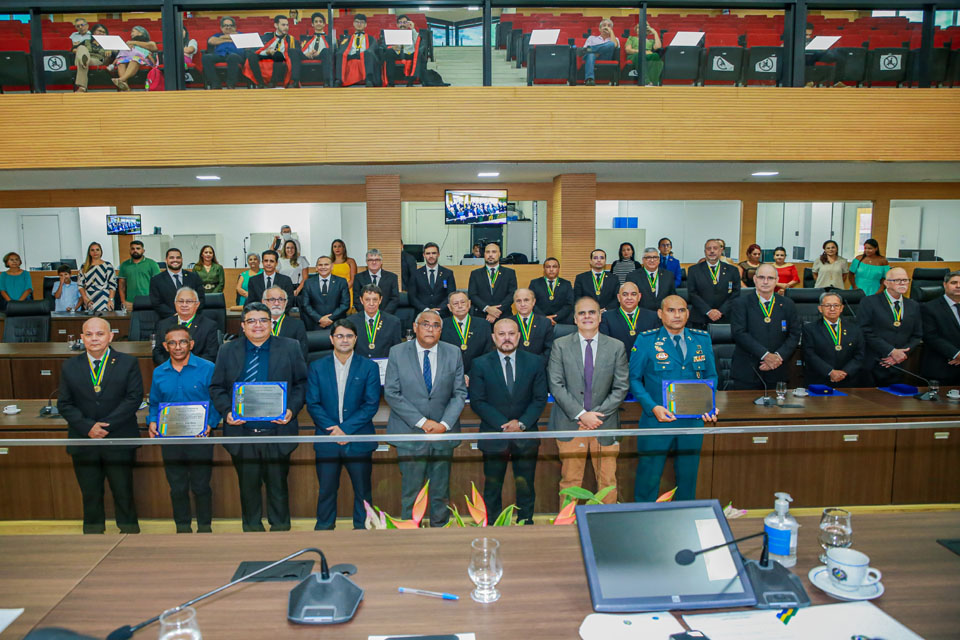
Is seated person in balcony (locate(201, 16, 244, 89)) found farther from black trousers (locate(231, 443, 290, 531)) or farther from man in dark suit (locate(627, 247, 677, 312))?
black trousers (locate(231, 443, 290, 531))

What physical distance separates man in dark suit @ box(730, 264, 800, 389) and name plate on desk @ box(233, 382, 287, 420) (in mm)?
3939

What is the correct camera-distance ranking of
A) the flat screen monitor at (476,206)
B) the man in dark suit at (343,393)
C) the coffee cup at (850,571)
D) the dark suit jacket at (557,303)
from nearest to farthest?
→ the coffee cup at (850,571), the man in dark suit at (343,393), the dark suit jacket at (557,303), the flat screen monitor at (476,206)

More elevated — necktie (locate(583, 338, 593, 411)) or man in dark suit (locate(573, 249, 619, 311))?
man in dark suit (locate(573, 249, 619, 311))

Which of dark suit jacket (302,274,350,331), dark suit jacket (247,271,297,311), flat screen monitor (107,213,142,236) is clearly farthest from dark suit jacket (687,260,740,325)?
flat screen monitor (107,213,142,236)

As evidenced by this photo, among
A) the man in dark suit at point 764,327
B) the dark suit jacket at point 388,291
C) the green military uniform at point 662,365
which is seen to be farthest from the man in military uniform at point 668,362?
the dark suit jacket at point 388,291

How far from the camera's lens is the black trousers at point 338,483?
12.5 feet

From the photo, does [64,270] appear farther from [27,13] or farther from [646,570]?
[646,570]

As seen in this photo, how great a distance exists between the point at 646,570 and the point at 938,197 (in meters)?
14.4

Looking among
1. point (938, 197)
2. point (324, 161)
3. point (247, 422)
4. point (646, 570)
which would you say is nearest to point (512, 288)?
point (324, 161)

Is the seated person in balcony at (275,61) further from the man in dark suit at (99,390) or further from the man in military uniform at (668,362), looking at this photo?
the man in military uniform at (668,362)

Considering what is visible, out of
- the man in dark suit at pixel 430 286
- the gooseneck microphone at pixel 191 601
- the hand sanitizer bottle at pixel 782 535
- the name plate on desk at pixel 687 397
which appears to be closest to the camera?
the gooseneck microphone at pixel 191 601

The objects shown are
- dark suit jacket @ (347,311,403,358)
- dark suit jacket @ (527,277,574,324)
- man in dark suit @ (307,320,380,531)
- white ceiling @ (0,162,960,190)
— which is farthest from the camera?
white ceiling @ (0,162,960,190)

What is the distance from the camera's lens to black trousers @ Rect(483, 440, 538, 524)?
3.49 m

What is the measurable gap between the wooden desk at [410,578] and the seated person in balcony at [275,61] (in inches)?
264
